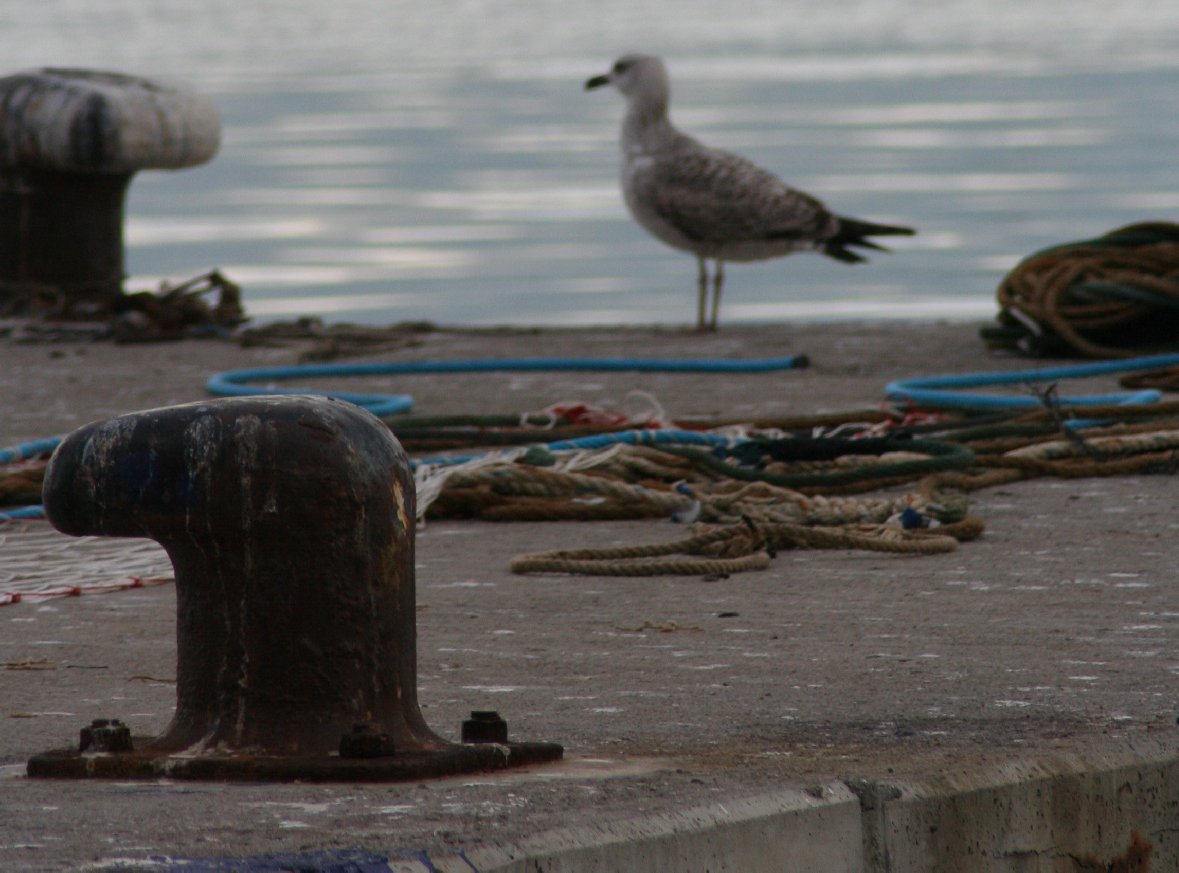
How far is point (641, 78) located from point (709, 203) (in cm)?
113

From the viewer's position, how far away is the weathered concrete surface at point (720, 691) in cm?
250

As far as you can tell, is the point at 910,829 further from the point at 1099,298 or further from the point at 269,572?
the point at 1099,298

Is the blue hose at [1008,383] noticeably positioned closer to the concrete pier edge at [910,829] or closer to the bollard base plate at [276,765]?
the concrete pier edge at [910,829]

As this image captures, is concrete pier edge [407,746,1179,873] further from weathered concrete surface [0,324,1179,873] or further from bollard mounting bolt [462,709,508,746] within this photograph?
bollard mounting bolt [462,709,508,746]

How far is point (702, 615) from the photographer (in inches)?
165

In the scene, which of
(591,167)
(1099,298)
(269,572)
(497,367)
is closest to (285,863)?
(269,572)

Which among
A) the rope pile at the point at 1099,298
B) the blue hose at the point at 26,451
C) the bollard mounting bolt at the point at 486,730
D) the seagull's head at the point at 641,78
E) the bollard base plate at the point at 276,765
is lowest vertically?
the blue hose at the point at 26,451

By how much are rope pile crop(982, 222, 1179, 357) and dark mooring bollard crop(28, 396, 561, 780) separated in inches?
243

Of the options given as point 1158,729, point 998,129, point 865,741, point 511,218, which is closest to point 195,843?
point 865,741

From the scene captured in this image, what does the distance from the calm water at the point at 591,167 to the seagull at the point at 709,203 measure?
277cm

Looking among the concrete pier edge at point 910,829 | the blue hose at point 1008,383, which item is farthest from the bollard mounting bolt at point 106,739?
the blue hose at point 1008,383

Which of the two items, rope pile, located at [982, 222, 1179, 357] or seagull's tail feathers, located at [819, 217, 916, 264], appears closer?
rope pile, located at [982, 222, 1179, 357]

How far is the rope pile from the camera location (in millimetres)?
8625

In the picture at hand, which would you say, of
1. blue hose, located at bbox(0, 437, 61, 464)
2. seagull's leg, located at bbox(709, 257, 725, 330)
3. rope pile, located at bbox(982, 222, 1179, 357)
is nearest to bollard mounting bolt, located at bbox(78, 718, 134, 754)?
blue hose, located at bbox(0, 437, 61, 464)
